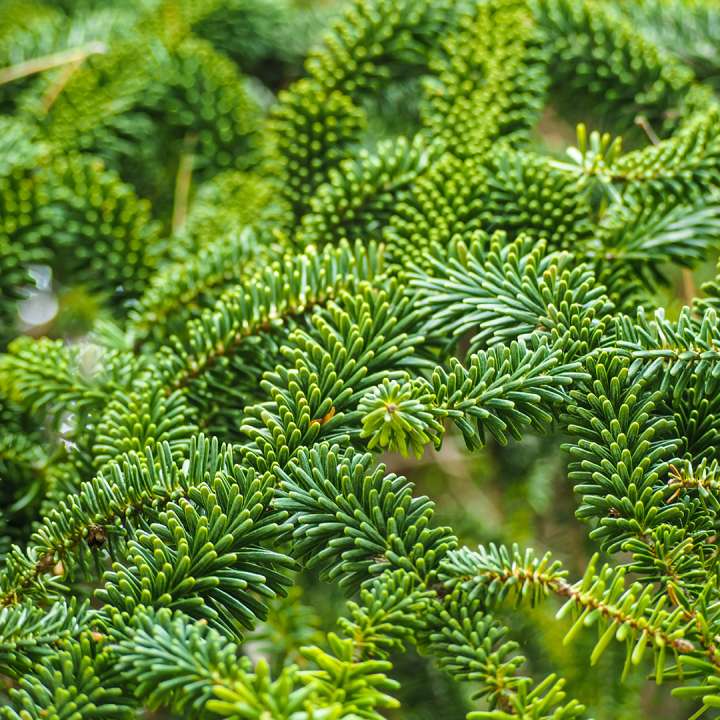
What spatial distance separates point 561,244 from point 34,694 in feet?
1.31

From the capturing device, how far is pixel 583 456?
385mm

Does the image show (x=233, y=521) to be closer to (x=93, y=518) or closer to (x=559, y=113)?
(x=93, y=518)

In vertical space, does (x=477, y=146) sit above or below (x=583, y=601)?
above

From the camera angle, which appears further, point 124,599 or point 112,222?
point 112,222

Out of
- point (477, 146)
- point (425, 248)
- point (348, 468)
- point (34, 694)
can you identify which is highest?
point (477, 146)

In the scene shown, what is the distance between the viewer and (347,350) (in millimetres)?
428

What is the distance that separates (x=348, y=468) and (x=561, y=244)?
0.76 feet

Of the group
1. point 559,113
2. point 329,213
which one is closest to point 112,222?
point 329,213

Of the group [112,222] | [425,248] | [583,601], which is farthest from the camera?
[112,222]

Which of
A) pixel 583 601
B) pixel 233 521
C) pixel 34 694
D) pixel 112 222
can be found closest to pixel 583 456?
pixel 583 601

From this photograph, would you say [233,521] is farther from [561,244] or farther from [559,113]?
[559,113]

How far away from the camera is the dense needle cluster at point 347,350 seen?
1.12 ft

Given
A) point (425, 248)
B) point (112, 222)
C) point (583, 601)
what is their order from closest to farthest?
point (583, 601), point (425, 248), point (112, 222)

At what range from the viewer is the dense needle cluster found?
1.12 ft
